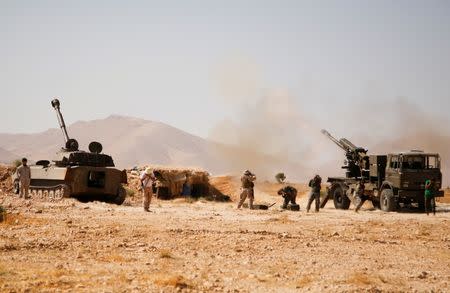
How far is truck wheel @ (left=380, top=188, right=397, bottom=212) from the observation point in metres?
25.4

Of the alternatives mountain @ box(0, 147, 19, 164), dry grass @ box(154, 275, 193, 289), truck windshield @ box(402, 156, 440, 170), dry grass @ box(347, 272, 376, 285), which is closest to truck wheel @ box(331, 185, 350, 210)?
truck windshield @ box(402, 156, 440, 170)

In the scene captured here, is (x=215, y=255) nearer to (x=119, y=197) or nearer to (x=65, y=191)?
(x=65, y=191)

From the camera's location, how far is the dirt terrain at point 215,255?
8.46 meters

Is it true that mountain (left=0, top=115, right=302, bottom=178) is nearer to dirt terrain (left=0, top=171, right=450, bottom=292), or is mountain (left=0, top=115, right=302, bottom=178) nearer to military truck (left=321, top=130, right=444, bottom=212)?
military truck (left=321, top=130, right=444, bottom=212)

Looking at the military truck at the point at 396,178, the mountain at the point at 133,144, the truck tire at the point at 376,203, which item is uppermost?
the mountain at the point at 133,144

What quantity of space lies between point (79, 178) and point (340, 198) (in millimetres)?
11659

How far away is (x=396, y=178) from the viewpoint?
83.1 ft

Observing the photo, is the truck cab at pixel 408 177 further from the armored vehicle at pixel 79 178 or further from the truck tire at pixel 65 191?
the truck tire at pixel 65 191

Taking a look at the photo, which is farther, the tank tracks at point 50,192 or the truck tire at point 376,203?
the truck tire at point 376,203

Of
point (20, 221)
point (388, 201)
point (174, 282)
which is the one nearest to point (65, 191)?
point (20, 221)

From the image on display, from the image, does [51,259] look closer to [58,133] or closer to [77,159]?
[77,159]

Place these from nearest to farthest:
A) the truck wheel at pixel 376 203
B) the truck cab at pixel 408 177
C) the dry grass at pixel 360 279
Result: the dry grass at pixel 360 279
the truck cab at pixel 408 177
the truck wheel at pixel 376 203

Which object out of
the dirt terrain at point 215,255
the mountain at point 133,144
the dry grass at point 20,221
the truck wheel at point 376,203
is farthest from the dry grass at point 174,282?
the mountain at point 133,144

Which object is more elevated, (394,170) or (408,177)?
(394,170)
